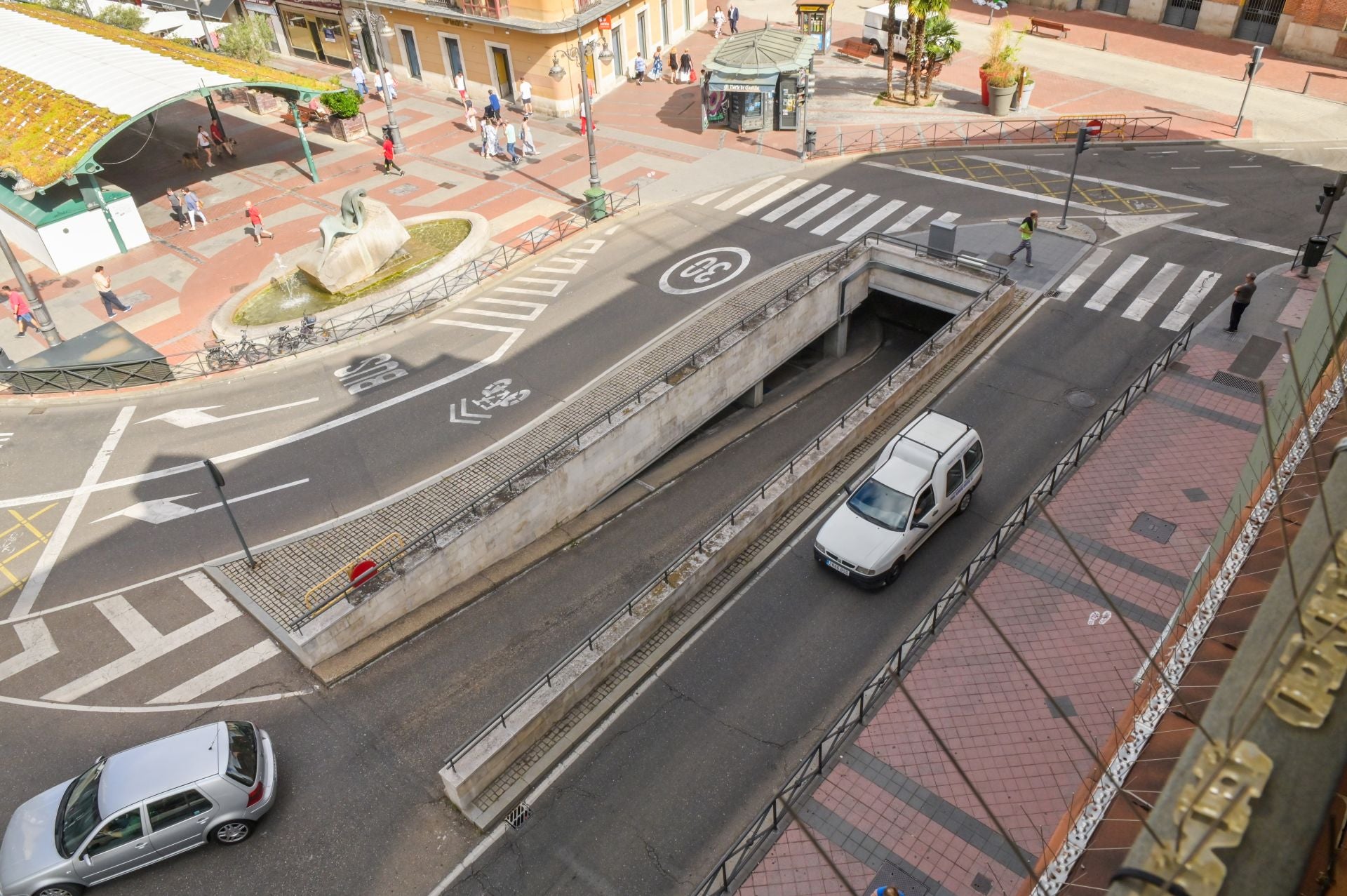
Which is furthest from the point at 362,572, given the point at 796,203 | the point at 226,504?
the point at 796,203

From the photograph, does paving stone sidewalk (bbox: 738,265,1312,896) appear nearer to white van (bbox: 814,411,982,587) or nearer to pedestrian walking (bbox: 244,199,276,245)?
white van (bbox: 814,411,982,587)

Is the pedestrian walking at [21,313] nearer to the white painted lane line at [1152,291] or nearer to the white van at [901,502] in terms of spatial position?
the white van at [901,502]

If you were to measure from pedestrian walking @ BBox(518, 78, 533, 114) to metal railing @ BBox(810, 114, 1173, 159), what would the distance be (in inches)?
547

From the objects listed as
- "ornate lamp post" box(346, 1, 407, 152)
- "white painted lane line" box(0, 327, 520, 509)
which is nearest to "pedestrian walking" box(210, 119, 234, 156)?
"ornate lamp post" box(346, 1, 407, 152)

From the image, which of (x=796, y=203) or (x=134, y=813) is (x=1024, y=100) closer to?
(x=796, y=203)

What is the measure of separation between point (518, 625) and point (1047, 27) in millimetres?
46125

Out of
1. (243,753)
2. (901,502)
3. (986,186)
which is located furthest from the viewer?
(986,186)

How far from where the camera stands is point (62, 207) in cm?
2956

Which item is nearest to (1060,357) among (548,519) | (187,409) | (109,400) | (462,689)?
(548,519)

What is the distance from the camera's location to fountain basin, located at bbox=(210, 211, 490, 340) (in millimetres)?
26609

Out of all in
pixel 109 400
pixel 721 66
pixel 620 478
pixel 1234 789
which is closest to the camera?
pixel 1234 789

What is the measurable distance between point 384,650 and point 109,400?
1314 cm

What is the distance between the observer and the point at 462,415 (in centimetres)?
2197

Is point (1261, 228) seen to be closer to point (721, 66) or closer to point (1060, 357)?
point (1060, 357)
